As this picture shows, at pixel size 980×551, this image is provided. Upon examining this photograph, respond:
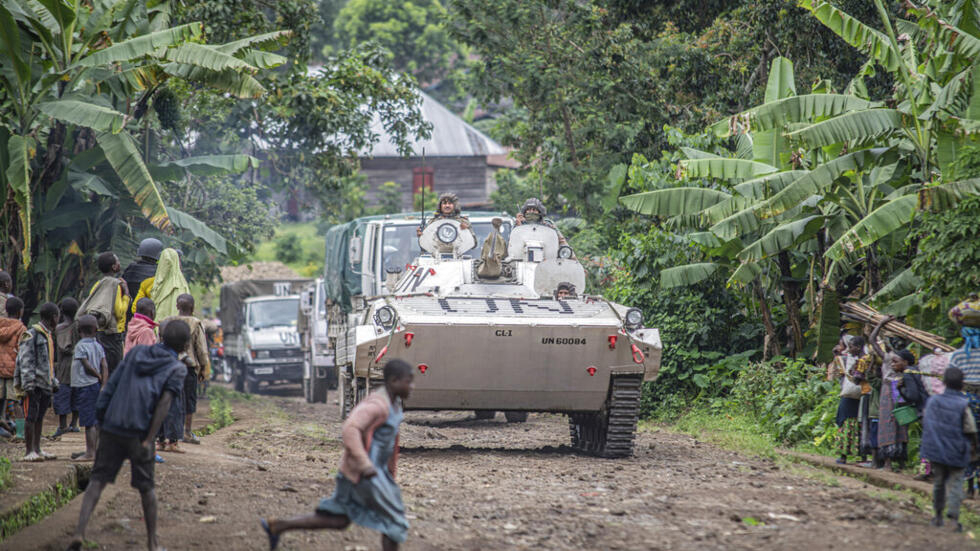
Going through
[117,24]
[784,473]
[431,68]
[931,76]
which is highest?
[431,68]

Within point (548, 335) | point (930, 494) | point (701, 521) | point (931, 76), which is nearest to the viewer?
point (701, 521)

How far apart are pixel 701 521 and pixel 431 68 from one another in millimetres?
44371

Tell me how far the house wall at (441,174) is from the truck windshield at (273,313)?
18312 millimetres

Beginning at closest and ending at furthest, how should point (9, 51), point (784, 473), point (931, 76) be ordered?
1. point (784, 473)
2. point (931, 76)
3. point (9, 51)

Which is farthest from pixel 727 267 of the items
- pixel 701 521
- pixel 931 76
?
pixel 701 521

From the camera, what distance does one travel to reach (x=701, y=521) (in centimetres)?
714

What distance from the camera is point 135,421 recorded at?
6.14m

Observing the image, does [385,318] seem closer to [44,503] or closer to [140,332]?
[140,332]

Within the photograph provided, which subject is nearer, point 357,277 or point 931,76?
point 931,76

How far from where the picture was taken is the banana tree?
12.7 m

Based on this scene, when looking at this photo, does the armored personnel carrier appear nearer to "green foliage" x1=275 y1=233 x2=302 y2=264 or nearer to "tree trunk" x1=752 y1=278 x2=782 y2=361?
"tree trunk" x1=752 y1=278 x2=782 y2=361

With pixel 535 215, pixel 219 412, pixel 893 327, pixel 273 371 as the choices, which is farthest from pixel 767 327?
pixel 273 371

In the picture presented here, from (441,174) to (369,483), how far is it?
40.1m

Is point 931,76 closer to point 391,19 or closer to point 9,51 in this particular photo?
point 9,51
